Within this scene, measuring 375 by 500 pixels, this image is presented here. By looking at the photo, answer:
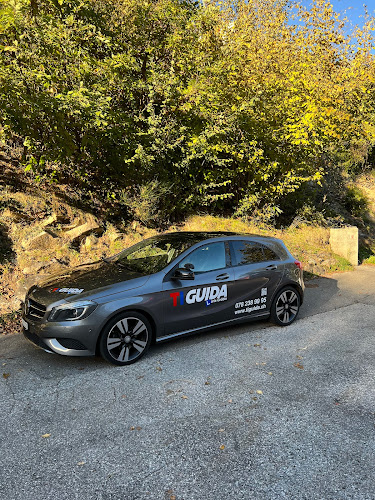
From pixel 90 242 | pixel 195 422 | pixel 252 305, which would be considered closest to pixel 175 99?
pixel 90 242

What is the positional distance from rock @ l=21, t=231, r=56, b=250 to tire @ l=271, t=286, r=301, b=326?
15.7 feet

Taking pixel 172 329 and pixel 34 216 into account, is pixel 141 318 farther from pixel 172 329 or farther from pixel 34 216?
pixel 34 216

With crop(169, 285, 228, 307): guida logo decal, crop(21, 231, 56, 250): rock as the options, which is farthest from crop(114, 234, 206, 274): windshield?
crop(21, 231, 56, 250): rock

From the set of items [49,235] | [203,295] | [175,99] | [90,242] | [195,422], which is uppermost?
[175,99]

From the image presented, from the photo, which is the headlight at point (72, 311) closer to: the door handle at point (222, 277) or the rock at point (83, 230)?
the door handle at point (222, 277)

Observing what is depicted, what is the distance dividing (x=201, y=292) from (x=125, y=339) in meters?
1.21

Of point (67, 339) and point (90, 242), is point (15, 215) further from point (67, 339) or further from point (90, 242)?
point (67, 339)

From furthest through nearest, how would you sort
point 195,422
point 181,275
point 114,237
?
point 114,237 < point 181,275 < point 195,422

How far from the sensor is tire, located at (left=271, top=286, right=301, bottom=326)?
607cm

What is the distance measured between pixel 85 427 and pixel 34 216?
6.20 meters

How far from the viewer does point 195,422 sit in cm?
337

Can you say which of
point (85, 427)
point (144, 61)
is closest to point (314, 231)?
point (144, 61)

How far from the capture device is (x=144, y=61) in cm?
988

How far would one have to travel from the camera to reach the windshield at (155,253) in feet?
16.9
